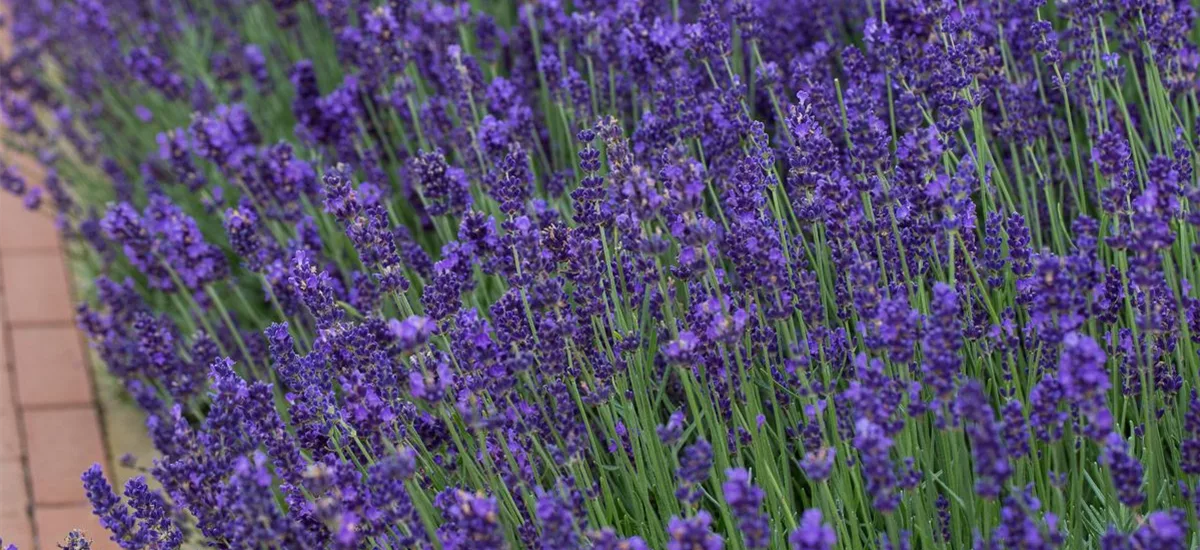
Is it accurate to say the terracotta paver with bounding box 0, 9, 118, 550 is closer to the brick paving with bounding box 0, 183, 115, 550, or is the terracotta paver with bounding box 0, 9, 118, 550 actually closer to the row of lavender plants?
the brick paving with bounding box 0, 183, 115, 550

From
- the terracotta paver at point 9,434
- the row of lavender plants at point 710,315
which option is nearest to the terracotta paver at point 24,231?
the terracotta paver at point 9,434

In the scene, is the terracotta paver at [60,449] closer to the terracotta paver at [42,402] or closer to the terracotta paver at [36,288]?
the terracotta paver at [42,402]

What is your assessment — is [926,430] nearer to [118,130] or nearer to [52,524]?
[52,524]

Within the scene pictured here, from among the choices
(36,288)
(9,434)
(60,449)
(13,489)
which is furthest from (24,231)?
(13,489)

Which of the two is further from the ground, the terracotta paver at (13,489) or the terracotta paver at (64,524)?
the terracotta paver at (13,489)

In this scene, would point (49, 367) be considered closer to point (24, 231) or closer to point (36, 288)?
point (36, 288)

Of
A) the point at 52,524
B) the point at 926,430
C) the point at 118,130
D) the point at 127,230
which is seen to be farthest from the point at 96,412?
the point at 926,430
